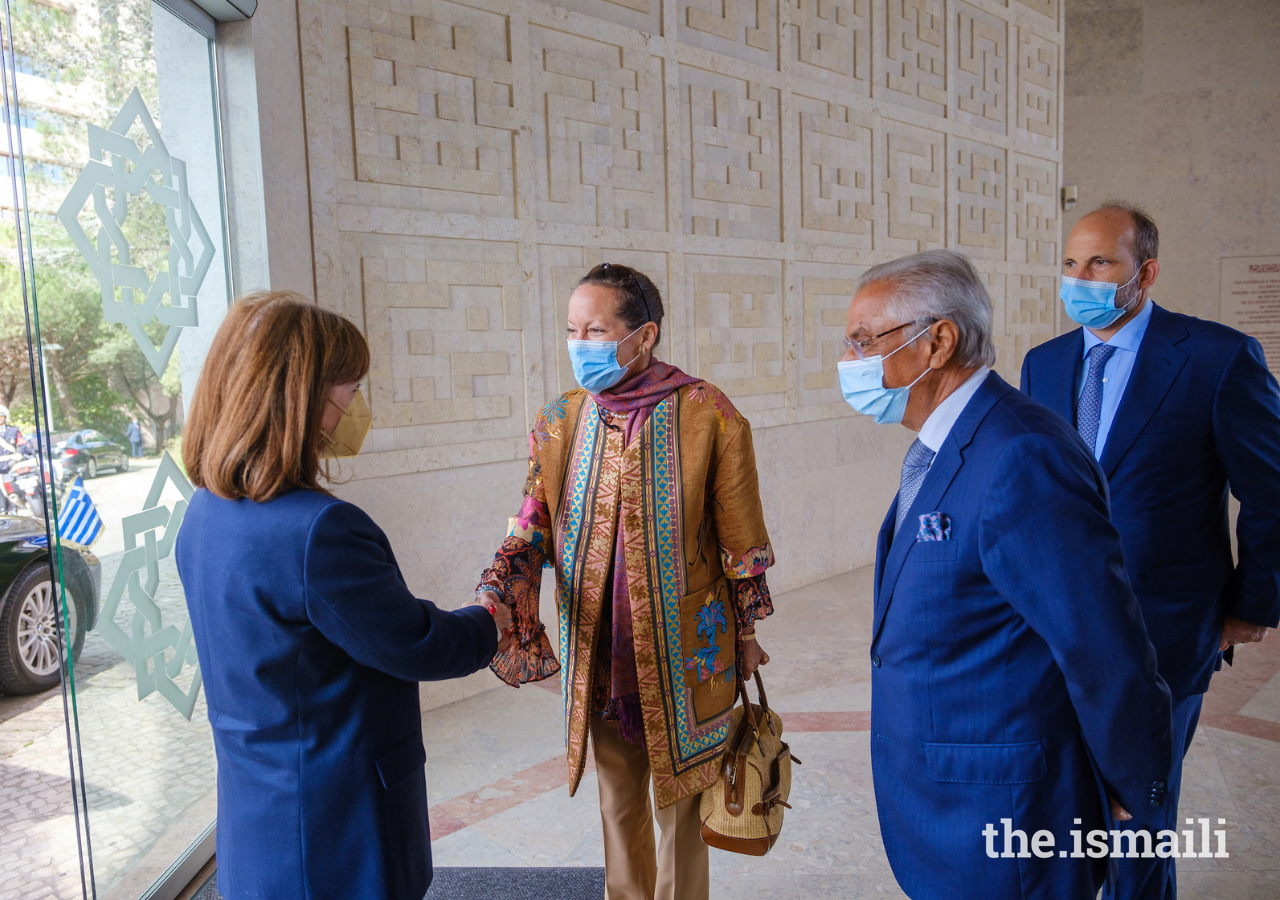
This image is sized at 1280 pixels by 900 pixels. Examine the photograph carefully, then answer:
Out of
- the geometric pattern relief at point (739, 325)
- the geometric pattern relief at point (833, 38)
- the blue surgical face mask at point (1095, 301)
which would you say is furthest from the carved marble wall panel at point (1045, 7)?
the blue surgical face mask at point (1095, 301)

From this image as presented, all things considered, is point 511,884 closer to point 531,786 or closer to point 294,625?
point 531,786

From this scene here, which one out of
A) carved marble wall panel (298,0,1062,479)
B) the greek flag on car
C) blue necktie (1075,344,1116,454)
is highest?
carved marble wall panel (298,0,1062,479)

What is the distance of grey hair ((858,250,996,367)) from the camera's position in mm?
1564

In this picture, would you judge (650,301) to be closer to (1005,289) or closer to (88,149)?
(88,149)

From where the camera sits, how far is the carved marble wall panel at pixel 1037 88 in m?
7.95

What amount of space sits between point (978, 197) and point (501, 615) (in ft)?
23.0

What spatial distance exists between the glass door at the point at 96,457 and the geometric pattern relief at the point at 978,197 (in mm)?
6199

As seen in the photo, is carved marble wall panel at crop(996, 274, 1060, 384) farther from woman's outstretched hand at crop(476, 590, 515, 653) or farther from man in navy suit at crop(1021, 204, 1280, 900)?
woman's outstretched hand at crop(476, 590, 515, 653)

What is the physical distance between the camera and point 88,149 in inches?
94.4

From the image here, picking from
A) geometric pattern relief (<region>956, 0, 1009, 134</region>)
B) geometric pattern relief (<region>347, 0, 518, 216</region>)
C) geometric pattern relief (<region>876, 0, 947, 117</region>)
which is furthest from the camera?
geometric pattern relief (<region>956, 0, 1009, 134</region>)

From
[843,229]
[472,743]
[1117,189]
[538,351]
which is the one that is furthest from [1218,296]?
[472,743]

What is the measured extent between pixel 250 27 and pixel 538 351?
76.9 inches

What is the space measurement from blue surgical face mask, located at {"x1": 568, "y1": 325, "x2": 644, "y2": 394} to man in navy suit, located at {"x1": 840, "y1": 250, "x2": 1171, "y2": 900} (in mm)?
703

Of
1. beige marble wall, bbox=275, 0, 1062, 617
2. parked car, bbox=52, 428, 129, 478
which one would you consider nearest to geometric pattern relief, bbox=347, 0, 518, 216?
beige marble wall, bbox=275, 0, 1062, 617
